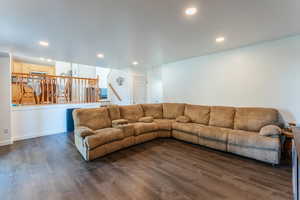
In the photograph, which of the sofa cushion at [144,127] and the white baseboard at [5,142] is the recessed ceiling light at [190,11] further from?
the white baseboard at [5,142]

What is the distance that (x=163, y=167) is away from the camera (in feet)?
8.38

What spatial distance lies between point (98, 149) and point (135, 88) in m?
4.09

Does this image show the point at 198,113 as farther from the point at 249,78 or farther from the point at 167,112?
the point at 249,78

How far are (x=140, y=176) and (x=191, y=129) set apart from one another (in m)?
1.92

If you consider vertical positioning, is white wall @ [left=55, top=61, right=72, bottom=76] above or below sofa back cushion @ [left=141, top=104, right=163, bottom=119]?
above

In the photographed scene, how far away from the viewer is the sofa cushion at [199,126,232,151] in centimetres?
314

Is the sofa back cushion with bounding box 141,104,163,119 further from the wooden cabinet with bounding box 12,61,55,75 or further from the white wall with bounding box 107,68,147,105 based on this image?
the wooden cabinet with bounding box 12,61,55,75

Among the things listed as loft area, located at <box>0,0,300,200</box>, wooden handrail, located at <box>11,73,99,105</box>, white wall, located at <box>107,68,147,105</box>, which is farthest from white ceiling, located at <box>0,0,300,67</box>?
white wall, located at <box>107,68,147,105</box>

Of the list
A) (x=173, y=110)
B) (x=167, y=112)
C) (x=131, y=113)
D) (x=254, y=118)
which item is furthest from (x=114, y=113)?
(x=254, y=118)

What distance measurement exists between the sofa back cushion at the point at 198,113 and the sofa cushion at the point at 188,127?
0.34 metres

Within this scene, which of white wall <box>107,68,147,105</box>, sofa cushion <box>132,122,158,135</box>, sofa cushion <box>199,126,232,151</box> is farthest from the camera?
white wall <box>107,68,147,105</box>

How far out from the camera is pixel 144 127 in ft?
12.6

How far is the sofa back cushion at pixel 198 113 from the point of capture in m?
4.05

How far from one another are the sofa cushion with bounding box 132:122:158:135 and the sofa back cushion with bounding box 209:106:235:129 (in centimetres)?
159
